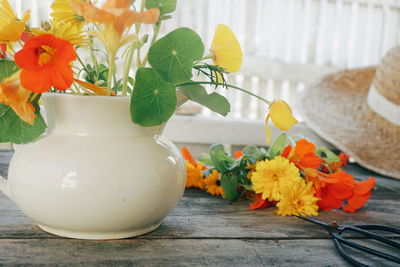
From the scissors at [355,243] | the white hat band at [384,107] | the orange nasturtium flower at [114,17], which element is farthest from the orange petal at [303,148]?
the white hat band at [384,107]

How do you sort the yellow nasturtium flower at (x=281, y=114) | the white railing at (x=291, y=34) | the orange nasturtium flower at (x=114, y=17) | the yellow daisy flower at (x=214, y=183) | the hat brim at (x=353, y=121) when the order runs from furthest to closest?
the white railing at (x=291, y=34) < the hat brim at (x=353, y=121) < the yellow daisy flower at (x=214, y=183) < the yellow nasturtium flower at (x=281, y=114) < the orange nasturtium flower at (x=114, y=17)

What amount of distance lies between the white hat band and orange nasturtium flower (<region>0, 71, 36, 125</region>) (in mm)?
1204

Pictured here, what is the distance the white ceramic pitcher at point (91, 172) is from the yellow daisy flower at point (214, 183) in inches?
9.9

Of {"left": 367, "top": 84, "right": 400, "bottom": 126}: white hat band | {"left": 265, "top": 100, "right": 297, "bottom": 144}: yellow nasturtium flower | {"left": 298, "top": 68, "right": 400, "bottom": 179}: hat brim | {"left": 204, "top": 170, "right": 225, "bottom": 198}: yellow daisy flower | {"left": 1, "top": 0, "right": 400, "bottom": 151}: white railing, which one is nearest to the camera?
{"left": 265, "top": 100, "right": 297, "bottom": 144}: yellow nasturtium flower

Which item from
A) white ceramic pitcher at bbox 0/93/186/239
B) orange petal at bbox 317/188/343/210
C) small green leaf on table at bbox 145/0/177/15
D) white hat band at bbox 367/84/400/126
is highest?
small green leaf on table at bbox 145/0/177/15

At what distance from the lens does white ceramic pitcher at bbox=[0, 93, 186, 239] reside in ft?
1.35

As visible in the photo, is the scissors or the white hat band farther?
the white hat band

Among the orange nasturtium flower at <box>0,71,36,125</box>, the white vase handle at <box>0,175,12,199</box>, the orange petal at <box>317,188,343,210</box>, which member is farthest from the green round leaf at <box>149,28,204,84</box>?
the orange petal at <box>317,188,343,210</box>

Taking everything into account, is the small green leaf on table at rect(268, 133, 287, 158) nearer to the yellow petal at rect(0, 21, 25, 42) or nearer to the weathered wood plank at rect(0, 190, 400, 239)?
the weathered wood plank at rect(0, 190, 400, 239)

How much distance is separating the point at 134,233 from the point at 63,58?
0.62ft

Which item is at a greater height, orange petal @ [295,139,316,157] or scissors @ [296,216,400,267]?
orange petal @ [295,139,316,157]

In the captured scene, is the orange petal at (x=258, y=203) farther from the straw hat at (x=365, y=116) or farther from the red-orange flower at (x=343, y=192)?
the straw hat at (x=365, y=116)

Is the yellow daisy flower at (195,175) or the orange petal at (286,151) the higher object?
the orange petal at (286,151)

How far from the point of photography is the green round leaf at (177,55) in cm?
40
